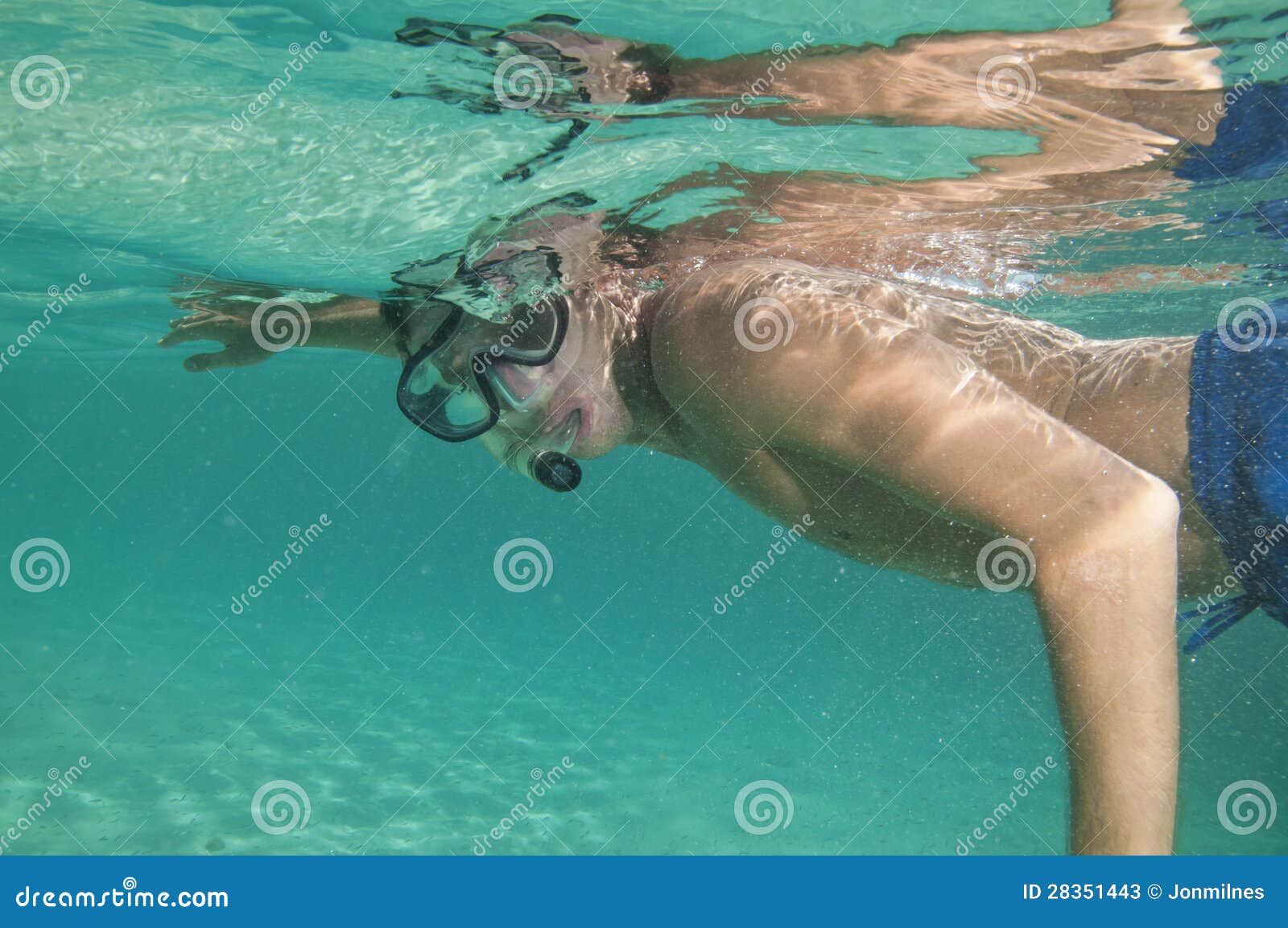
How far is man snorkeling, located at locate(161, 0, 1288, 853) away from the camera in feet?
6.51

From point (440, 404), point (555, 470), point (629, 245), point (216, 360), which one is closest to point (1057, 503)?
point (555, 470)

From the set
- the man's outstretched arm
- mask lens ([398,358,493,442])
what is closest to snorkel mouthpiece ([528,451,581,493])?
mask lens ([398,358,493,442])

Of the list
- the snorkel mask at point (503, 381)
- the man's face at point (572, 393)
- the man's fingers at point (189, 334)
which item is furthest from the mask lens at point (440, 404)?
the man's fingers at point (189, 334)

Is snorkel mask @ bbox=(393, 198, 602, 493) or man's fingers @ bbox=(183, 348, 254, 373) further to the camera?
man's fingers @ bbox=(183, 348, 254, 373)

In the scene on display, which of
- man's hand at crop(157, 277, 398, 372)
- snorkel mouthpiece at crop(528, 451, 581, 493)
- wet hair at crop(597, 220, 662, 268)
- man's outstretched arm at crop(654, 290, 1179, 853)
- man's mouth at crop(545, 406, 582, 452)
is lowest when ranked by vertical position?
man's outstretched arm at crop(654, 290, 1179, 853)

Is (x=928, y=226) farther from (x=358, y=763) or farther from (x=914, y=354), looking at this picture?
(x=358, y=763)

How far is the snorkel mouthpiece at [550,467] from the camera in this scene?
202 inches

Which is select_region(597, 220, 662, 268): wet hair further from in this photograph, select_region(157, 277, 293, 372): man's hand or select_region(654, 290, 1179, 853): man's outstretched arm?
select_region(654, 290, 1179, 853): man's outstretched arm

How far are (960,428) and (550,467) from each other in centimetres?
327

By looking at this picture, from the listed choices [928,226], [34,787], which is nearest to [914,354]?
[928,226]

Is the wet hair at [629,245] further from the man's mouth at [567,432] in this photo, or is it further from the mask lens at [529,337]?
the man's mouth at [567,432]

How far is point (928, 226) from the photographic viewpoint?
32.1ft

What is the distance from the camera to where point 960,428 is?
7.68 ft

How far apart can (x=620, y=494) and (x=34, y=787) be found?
513ft
